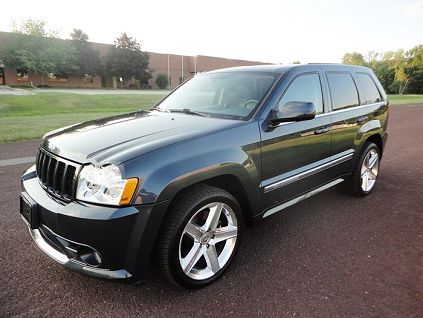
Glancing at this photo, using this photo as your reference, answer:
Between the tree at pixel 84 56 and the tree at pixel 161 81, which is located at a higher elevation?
the tree at pixel 84 56

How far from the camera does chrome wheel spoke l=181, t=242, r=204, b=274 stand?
8.90 feet

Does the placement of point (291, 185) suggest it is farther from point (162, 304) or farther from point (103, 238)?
point (103, 238)

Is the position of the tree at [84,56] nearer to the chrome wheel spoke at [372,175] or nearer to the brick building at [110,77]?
the brick building at [110,77]

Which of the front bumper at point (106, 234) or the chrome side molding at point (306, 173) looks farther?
the chrome side molding at point (306, 173)

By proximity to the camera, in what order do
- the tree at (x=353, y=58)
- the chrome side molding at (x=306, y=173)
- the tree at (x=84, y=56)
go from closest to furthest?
the chrome side molding at (x=306, y=173) < the tree at (x=84, y=56) < the tree at (x=353, y=58)

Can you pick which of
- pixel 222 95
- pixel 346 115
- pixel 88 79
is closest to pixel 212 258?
pixel 222 95

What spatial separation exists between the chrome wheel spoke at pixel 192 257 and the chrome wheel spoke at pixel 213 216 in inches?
6.4

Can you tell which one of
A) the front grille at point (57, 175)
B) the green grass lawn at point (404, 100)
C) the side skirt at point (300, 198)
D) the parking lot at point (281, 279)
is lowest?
the parking lot at point (281, 279)

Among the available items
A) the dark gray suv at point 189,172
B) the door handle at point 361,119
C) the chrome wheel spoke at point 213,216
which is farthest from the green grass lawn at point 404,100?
the chrome wheel spoke at point 213,216

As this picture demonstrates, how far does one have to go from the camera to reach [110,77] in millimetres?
55062

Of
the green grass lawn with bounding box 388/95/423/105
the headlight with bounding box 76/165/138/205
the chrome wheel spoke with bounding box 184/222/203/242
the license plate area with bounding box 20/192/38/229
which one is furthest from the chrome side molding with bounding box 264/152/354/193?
the green grass lawn with bounding box 388/95/423/105

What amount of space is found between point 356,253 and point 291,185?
0.89 m

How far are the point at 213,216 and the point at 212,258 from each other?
35cm

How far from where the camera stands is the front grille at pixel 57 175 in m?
2.54
